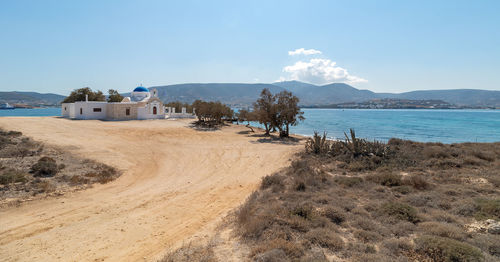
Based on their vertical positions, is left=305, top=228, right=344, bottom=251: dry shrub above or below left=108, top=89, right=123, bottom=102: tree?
below

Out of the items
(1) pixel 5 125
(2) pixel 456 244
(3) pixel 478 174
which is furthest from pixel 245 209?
(1) pixel 5 125

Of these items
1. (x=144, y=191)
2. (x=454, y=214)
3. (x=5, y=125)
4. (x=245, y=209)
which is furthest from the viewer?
(x=5, y=125)

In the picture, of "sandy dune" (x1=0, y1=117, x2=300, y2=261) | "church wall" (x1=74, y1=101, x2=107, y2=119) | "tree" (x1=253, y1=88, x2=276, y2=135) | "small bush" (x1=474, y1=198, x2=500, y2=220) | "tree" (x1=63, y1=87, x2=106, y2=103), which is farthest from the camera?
"tree" (x1=63, y1=87, x2=106, y2=103)

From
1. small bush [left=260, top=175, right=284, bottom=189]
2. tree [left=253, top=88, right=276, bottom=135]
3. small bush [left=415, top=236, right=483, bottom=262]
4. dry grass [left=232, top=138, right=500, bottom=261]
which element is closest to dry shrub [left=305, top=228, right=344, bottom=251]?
dry grass [left=232, top=138, right=500, bottom=261]

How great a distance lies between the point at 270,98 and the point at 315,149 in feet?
50.7

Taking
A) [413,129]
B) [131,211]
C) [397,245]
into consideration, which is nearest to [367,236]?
[397,245]

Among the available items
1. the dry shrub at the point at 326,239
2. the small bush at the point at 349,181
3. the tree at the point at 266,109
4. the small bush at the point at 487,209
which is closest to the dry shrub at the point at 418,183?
the small bush at the point at 349,181

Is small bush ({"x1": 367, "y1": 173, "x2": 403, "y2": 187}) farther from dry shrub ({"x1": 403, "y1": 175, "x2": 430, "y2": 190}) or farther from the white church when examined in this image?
the white church

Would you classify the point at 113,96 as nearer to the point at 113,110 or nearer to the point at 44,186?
the point at 113,110

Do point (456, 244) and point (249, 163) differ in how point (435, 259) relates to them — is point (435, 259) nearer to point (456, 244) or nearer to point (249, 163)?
point (456, 244)

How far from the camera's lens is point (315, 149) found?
55.9ft

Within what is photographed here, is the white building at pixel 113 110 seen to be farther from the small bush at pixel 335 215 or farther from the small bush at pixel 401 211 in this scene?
the small bush at pixel 401 211

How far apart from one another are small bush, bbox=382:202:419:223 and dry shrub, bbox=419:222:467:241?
0.55 m

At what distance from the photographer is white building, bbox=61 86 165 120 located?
4034 cm
